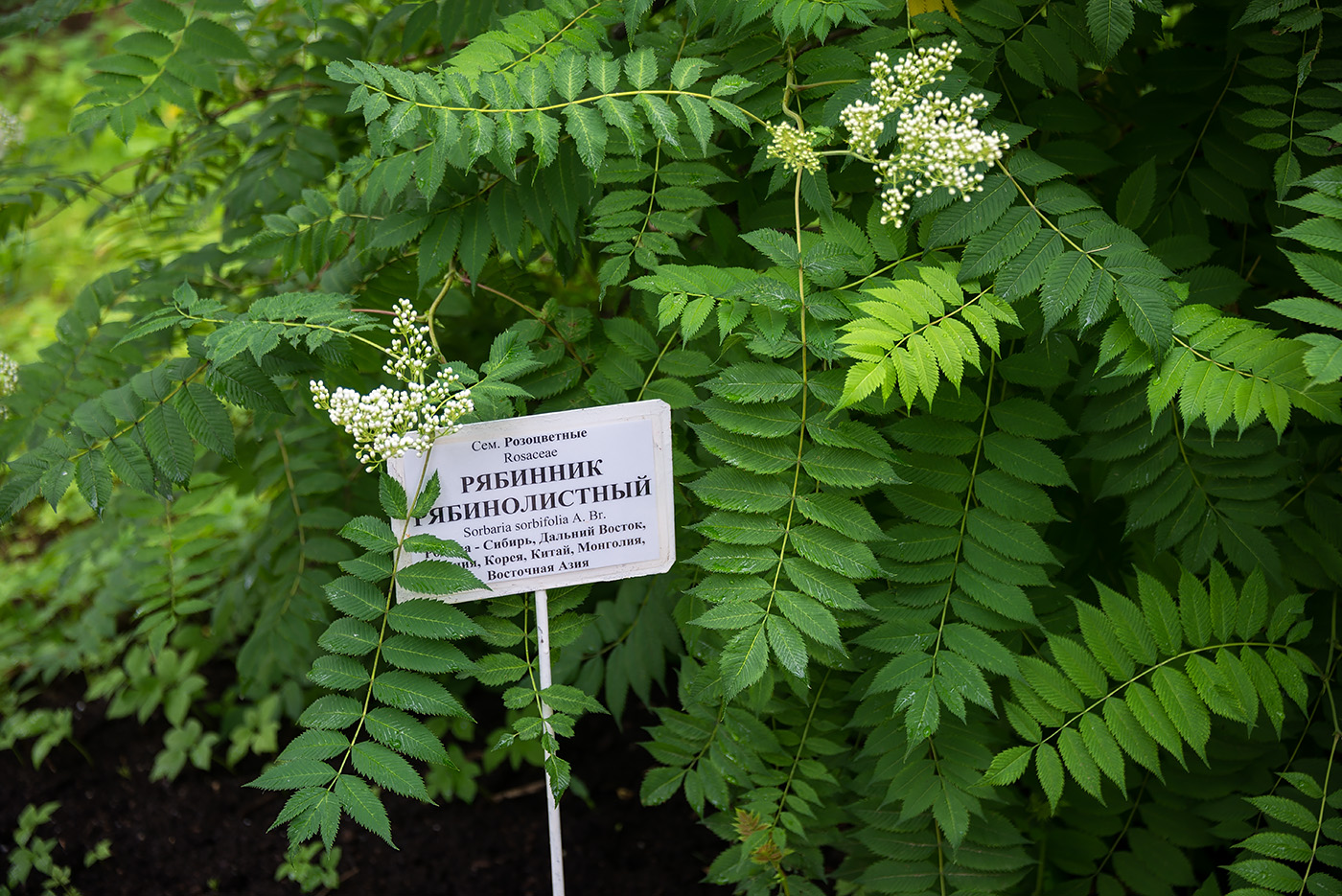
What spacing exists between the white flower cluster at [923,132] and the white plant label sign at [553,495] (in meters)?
0.59

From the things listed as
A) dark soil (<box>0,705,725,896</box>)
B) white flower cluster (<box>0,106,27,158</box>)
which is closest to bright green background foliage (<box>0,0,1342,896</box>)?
dark soil (<box>0,705,725,896</box>)

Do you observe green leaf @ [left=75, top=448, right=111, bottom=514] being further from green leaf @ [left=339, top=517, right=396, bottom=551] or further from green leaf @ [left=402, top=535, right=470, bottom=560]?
green leaf @ [left=402, top=535, right=470, bottom=560]

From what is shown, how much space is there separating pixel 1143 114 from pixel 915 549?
3.81 ft

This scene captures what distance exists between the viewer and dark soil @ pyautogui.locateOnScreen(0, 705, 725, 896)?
2.59m

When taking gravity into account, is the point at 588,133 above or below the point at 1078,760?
above

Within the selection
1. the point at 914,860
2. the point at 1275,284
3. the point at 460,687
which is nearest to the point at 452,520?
the point at 914,860

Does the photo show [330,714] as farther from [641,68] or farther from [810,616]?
[641,68]

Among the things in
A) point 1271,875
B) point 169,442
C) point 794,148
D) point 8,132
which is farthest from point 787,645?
point 8,132

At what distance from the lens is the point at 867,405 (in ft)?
5.17

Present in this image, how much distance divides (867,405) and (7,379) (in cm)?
209

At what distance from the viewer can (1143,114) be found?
205 centimetres

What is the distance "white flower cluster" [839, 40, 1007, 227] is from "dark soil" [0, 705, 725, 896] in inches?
75.7

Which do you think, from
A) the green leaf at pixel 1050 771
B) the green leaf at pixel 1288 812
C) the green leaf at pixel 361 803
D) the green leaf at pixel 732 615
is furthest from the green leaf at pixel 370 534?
the green leaf at pixel 1288 812

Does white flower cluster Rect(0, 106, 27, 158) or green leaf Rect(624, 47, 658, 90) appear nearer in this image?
green leaf Rect(624, 47, 658, 90)
